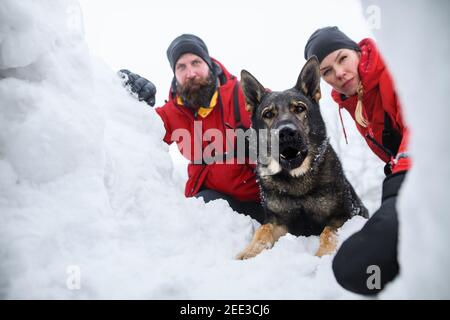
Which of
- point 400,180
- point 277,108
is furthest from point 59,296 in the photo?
point 277,108

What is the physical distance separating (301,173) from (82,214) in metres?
2.08

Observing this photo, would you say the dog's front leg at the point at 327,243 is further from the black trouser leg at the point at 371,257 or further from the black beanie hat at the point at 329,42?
the black beanie hat at the point at 329,42

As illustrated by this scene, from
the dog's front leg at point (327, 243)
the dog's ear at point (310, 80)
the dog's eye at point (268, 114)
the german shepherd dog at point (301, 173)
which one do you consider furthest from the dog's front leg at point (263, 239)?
the dog's ear at point (310, 80)

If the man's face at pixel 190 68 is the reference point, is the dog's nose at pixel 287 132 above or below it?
below

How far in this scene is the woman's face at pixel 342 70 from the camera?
313 centimetres

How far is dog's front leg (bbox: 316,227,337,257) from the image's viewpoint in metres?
2.26

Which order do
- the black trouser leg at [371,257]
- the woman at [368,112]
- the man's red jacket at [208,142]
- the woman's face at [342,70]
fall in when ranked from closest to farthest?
the black trouser leg at [371,257]
the woman at [368,112]
the woman's face at [342,70]
the man's red jacket at [208,142]

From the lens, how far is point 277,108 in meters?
3.22

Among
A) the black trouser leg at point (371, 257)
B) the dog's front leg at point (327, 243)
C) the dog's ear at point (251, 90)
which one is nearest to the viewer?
the black trouser leg at point (371, 257)

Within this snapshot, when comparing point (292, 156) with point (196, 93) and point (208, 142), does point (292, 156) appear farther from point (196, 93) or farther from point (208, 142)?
point (196, 93)

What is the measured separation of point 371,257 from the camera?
1.37 metres

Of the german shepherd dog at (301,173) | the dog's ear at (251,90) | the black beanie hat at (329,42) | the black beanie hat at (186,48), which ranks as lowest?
the german shepherd dog at (301,173)

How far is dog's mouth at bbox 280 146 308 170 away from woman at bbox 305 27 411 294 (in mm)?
796

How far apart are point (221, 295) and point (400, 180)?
3.85 ft
